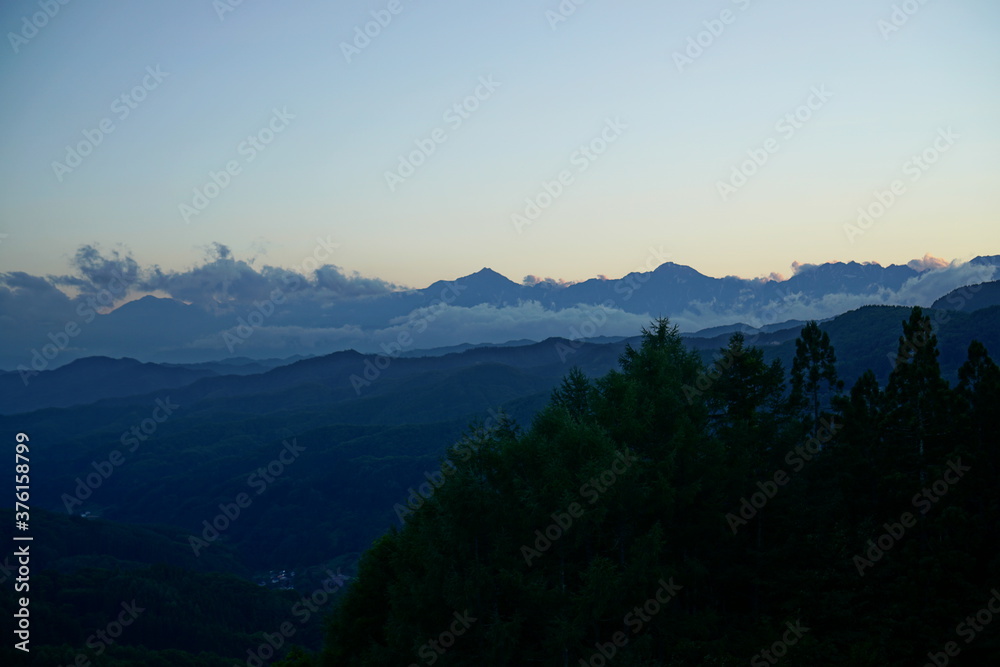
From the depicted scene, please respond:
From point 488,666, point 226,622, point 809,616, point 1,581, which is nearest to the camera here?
point 488,666

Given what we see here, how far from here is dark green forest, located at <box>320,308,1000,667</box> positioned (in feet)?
91.8

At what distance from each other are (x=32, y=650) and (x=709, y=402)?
161m

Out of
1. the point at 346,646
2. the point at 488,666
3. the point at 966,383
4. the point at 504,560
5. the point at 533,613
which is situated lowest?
the point at 346,646

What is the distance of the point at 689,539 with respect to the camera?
31797mm

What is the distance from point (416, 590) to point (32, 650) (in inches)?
6024

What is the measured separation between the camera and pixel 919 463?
1496 inches

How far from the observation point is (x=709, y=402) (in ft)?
124

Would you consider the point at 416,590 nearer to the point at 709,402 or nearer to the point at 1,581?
the point at 709,402

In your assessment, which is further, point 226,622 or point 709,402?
point 226,622

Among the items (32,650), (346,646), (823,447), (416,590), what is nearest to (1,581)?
(32,650)

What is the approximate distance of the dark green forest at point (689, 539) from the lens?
91.8 ft

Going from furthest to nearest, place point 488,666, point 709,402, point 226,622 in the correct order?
point 226,622 → point 709,402 → point 488,666

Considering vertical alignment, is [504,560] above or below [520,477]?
below

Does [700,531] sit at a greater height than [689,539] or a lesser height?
greater
